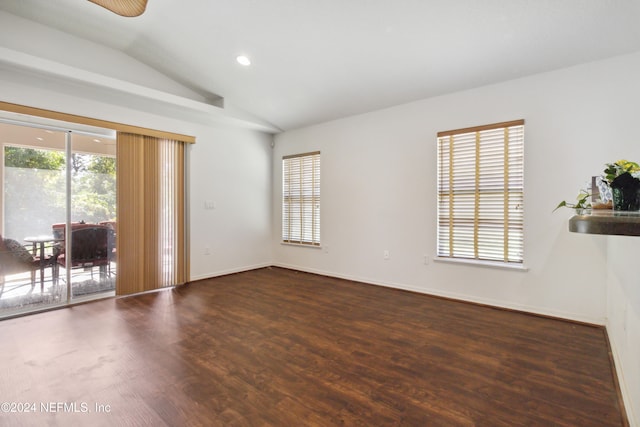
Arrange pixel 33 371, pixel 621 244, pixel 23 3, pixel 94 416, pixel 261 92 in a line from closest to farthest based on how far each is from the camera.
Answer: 1. pixel 94 416
2. pixel 621 244
3. pixel 33 371
4. pixel 23 3
5. pixel 261 92

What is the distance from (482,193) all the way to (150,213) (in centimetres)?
460

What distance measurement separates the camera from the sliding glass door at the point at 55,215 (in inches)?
138

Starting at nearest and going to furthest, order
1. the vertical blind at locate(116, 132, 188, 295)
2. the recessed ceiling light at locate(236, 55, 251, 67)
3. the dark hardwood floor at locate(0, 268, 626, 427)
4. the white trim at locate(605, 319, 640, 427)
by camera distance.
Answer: the white trim at locate(605, 319, 640, 427) < the dark hardwood floor at locate(0, 268, 626, 427) < the recessed ceiling light at locate(236, 55, 251, 67) < the vertical blind at locate(116, 132, 188, 295)

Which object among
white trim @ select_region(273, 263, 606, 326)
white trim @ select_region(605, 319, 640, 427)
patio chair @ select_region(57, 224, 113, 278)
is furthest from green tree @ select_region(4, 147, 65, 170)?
white trim @ select_region(605, 319, 640, 427)

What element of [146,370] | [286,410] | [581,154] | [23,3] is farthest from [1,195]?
[581,154]

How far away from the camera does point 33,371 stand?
2.29 metres

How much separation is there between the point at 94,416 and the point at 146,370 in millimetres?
501

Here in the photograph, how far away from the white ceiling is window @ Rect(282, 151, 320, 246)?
1385 millimetres

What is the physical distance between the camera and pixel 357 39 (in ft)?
10.8

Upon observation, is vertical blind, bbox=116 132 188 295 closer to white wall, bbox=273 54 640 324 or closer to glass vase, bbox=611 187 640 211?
white wall, bbox=273 54 640 324

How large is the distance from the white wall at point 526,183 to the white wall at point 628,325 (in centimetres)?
93

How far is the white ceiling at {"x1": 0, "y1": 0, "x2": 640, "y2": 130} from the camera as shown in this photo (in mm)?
2732

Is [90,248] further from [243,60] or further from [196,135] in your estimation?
[243,60]

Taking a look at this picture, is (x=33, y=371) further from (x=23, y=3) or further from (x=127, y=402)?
(x=23, y=3)
